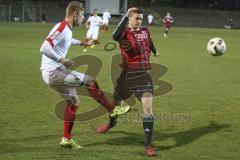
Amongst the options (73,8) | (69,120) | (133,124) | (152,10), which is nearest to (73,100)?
(69,120)

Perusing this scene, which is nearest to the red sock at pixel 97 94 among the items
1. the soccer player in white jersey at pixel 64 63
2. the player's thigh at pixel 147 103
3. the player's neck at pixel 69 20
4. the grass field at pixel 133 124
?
the soccer player in white jersey at pixel 64 63

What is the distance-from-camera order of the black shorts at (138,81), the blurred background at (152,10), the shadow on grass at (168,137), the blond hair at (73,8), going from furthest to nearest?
1. the blurred background at (152,10)
2. the shadow on grass at (168,137)
3. the black shorts at (138,81)
4. the blond hair at (73,8)

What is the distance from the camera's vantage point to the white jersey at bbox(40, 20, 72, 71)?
7527 millimetres

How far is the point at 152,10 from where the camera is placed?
253 feet

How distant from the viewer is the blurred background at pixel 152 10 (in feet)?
233

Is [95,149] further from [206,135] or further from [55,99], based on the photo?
[55,99]

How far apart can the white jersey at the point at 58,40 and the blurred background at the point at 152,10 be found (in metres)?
63.4

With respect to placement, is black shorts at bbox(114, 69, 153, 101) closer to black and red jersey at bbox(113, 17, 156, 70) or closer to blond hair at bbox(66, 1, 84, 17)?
black and red jersey at bbox(113, 17, 156, 70)

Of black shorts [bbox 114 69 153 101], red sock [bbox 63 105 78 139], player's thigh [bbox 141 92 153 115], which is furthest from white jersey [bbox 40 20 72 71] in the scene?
player's thigh [bbox 141 92 153 115]

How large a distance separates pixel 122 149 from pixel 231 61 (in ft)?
54.2

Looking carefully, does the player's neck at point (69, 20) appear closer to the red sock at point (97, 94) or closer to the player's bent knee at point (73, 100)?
the player's bent knee at point (73, 100)

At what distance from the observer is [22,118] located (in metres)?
10.2

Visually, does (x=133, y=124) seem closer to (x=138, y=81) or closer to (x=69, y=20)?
(x=138, y=81)

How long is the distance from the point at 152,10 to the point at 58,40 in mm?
70461
